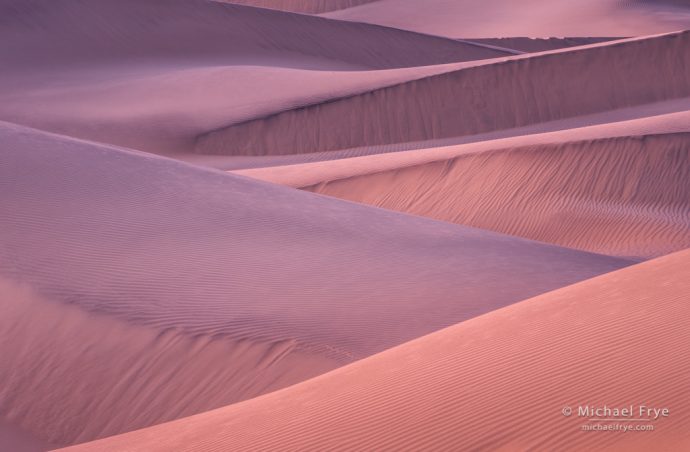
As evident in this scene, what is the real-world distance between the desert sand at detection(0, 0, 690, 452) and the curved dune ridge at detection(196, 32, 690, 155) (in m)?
0.04

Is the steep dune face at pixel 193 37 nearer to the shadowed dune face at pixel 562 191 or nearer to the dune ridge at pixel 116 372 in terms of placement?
the shadowed dune face at pixel 562 191

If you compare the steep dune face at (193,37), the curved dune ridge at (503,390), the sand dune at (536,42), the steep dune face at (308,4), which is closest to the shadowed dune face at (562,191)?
the curved dune ridge at (503,390)

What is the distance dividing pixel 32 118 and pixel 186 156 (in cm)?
374

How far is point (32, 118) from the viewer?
63.8 feet

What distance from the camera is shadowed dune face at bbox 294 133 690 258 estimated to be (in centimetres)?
1190

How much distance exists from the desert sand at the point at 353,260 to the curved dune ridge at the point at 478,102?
44 mm

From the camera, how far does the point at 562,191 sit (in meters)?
12.7

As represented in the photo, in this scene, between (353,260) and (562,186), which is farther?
(562,186)

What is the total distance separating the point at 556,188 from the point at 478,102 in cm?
620

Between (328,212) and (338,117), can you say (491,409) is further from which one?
(338,117)

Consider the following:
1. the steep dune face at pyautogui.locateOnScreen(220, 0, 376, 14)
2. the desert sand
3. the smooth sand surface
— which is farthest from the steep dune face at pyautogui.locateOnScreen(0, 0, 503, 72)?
the steep dune face at pyautogui.locateOnScreen(220, 0, 376, 14)

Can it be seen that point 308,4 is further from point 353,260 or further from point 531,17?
point 353,260

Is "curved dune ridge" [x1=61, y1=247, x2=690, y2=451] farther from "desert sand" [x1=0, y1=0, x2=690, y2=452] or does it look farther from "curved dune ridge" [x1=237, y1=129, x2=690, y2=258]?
"curved dune ridge" [x1=237, y1=129, x2=690, y2=258]

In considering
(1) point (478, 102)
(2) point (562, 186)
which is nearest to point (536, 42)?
(1) point (478, 102)
